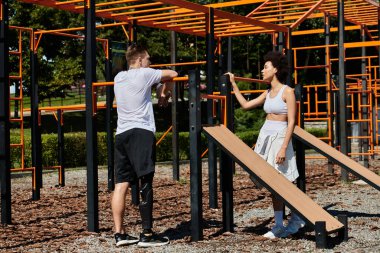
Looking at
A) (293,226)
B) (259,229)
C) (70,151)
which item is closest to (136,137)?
(293,226)

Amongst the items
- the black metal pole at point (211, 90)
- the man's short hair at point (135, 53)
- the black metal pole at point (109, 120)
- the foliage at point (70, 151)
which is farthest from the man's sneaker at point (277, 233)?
the foliage at point (70, 151)

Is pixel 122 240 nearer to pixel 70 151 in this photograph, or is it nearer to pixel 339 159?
pixel 339 159

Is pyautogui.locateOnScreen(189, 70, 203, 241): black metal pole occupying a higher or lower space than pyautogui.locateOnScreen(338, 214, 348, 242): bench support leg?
higher

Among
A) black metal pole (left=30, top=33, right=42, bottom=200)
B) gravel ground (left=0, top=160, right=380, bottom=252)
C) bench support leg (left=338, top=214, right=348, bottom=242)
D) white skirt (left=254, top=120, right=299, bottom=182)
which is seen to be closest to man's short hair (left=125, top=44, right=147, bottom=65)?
white skirt (left=254, top=120, right=299, bottom=182)

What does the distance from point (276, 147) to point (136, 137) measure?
1.32 metres

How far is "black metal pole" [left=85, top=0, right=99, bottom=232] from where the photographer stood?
6.62 m

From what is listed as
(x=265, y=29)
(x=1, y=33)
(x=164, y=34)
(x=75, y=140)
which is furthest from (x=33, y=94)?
(x=164, y=34)

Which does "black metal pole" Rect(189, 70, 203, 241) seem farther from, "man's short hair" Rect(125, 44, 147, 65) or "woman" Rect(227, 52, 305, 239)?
"woman" Rect(227, 52, 305, 239)

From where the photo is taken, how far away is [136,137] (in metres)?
5.79

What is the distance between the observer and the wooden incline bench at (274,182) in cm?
582

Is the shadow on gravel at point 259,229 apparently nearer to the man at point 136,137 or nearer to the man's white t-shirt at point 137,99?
the man at point 136,137

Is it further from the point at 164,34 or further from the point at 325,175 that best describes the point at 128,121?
the point at 164,34

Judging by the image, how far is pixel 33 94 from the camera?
9.80m

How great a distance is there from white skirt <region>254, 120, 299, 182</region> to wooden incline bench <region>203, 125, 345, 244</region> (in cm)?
10
